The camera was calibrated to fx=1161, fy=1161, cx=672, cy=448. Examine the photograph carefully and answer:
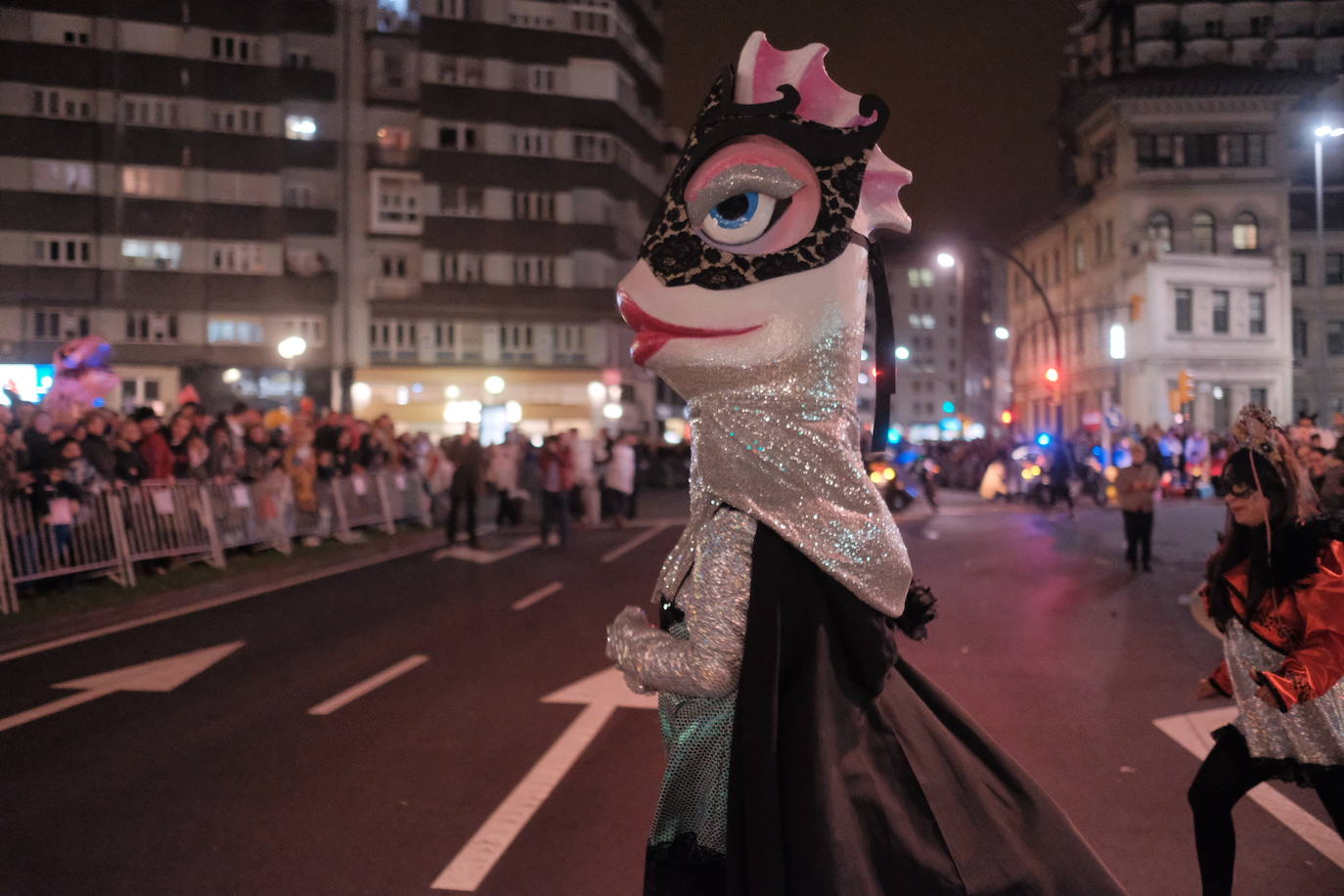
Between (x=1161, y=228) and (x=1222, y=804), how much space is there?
50.4 metres

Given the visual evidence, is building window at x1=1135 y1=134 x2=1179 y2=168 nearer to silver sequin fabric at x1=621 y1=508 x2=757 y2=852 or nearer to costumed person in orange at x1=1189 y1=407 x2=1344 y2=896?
costumed person in orange at x1=1189 y1=407 x2=1344 y2=896

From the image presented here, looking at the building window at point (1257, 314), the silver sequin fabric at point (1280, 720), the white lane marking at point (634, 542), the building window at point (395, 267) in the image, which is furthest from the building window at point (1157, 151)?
the silver sequin fabric at point (1280, 720)

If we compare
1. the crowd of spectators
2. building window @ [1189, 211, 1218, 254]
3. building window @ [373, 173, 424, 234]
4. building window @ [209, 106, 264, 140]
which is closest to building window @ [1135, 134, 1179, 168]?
building window @ [1189, 211, 1218, 254]

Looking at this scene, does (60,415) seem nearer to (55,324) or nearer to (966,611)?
(966,611)

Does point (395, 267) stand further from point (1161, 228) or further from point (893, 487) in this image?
point (1161, 228)

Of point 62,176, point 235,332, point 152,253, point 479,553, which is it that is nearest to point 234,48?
point 62,176

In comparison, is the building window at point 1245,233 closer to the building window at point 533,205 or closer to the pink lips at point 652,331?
the building window at point 533,205

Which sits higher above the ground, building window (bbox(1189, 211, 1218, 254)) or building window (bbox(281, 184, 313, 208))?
building window (bbox(281, 184, 313, 208))

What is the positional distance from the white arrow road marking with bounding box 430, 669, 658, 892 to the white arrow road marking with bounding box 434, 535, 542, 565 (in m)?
8.85

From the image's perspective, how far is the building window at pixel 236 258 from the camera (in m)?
46.8

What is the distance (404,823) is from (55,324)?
46201mm

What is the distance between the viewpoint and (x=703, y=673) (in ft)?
7.68

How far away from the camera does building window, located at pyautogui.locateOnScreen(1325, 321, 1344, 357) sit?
53688 mm

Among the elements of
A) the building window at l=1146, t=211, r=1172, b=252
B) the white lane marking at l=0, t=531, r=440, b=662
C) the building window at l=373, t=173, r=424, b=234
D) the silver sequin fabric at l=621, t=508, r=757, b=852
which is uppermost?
the building window at l=373, t=173, r=424, b=234
